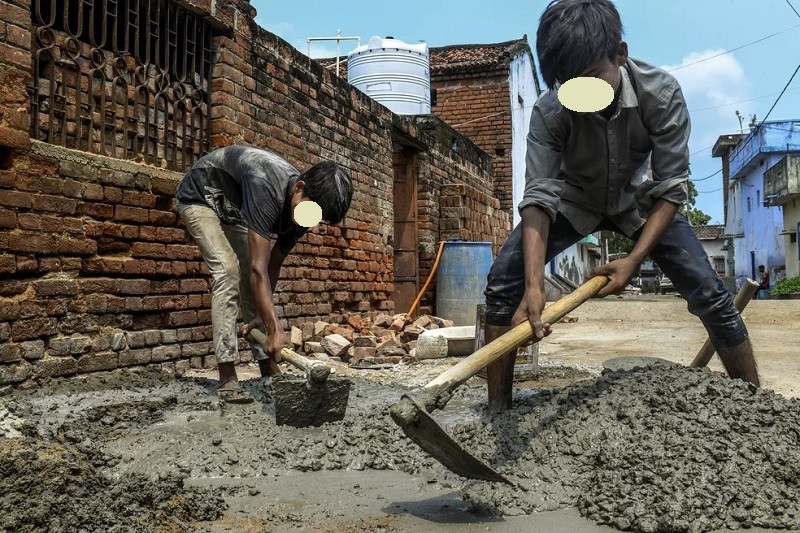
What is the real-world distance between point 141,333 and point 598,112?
2993 millimetres

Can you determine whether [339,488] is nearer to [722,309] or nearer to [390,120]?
→ [722,309]

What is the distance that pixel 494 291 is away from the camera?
2730 millimetres

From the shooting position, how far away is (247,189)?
3.25 meters

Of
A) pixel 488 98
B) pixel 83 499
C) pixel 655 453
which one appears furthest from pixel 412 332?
pixel 488 98

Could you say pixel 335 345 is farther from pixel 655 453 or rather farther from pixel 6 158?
pixel 655 453

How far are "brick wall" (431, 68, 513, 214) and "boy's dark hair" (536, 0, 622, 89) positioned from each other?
11435mm

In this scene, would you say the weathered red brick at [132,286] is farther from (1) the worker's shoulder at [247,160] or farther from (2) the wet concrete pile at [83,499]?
(2) the wet concrete pile at [83,499]

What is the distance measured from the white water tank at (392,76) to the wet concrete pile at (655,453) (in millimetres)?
8959

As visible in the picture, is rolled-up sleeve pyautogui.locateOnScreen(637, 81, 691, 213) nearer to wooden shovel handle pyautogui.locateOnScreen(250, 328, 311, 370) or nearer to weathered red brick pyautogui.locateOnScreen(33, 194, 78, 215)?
wooden shovel handle pyautogui.locateOnScreen(250, 328, 311, 370)

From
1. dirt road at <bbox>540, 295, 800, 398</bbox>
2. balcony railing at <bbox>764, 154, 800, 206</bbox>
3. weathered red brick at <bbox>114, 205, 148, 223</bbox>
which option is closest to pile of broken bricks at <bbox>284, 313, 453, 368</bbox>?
dirt road at <bbox>540, 295, 800, 398</bbox>

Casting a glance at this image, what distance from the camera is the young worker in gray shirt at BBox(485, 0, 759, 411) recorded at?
2.35m

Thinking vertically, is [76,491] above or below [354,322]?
below

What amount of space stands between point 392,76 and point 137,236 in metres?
7.55

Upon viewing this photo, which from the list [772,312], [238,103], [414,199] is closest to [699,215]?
[772,312]
